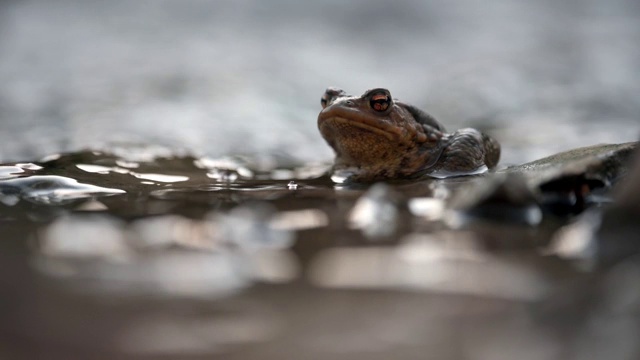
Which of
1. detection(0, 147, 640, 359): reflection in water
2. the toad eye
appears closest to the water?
detection(0, 147, 640, 359): reflection in water

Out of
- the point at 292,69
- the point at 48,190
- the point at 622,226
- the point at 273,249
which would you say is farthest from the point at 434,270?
the point at 292,69

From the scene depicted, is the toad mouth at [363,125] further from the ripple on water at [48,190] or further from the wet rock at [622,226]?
the wet rock at [622,226]

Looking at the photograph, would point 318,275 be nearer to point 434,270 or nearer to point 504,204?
point 434,270

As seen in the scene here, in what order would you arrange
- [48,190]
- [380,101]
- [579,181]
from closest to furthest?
[579,181] → [48,190] → [380,101]

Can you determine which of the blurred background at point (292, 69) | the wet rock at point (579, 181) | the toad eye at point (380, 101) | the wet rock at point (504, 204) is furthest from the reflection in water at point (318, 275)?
the blurred background at point (292, 69)

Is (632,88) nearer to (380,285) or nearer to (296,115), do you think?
(296,115)

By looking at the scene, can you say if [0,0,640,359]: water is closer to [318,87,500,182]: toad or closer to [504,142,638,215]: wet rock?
[504,142,638,215]: wet rock
